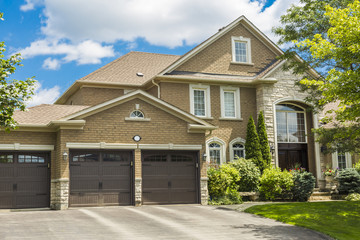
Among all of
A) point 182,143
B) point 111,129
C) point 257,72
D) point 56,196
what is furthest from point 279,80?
point 56,196

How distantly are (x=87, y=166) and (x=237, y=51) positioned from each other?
11.7m

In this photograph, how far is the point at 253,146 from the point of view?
23.2 m

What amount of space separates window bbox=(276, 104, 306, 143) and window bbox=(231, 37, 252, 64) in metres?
3.33

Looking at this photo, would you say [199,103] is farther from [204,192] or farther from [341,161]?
[341,161]

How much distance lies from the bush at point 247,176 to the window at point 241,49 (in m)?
6.59

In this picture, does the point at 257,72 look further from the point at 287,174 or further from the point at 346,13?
the point at 346,13

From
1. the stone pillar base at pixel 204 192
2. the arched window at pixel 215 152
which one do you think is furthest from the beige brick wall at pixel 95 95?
the stone pillar base at pixel 204 192

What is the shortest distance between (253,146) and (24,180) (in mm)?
11296

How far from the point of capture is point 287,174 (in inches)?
855

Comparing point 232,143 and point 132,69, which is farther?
point 132,69

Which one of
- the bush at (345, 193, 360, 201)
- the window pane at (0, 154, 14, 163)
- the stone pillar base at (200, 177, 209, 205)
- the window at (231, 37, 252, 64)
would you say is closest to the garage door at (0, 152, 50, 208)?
the window pane at (0, 154, 14, 163)

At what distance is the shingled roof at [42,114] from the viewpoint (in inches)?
754

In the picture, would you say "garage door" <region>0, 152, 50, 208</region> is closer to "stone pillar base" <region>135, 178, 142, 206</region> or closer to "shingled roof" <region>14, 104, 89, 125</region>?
"shingled roof" <region>14, 104, 89, 125</region>

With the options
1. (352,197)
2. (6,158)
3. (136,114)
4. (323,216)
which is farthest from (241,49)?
(6,158)
